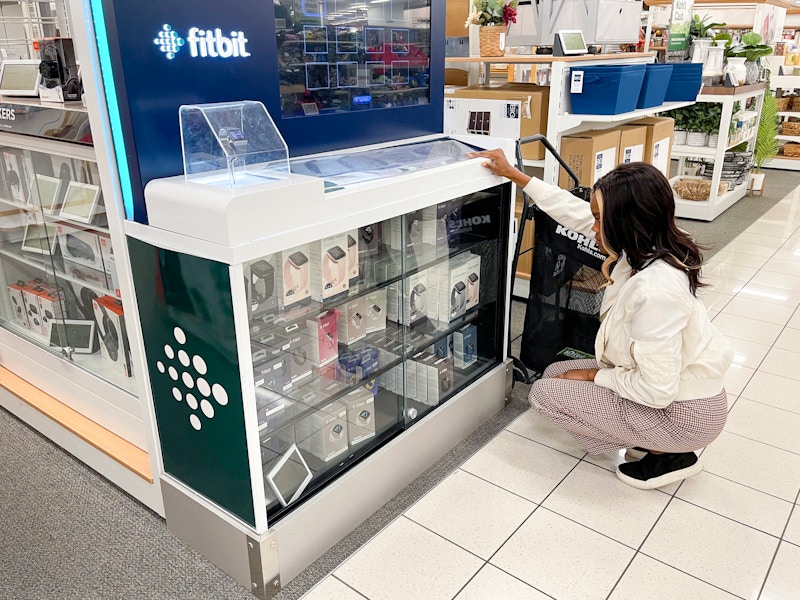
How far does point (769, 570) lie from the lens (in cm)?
222

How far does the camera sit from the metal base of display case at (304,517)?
209 cm

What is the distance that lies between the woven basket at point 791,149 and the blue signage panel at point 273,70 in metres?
8.31

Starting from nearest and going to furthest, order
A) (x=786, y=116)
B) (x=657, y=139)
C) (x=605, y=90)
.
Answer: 1. (x=605, y=90)
2. (x=657, y=139)
3. (x=786, y=116)

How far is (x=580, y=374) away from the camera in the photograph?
108 inches

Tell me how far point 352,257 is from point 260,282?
1.48 ft

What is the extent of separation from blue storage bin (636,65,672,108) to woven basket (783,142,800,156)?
5.85 meters

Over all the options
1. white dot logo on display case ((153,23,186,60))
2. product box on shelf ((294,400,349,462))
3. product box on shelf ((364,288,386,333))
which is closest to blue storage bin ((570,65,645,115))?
product box on shelf ((364,288,386,333))

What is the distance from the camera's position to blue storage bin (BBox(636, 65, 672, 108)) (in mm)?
4336

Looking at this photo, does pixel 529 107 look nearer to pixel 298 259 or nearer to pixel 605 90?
pixel 605 90

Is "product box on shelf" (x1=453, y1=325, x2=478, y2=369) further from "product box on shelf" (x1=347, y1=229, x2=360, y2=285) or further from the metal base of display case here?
"product box on shelf" (x1=347, y1=229, x2=360, y2=285)

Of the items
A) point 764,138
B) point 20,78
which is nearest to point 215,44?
point 20,78

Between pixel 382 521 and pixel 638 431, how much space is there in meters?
1.02

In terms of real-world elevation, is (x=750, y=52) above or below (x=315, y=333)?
above

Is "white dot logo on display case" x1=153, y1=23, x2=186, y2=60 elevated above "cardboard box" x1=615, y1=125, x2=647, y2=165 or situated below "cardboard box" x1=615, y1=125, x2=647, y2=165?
above
